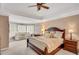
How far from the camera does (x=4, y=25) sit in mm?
2238

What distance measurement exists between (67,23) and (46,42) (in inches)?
25.1

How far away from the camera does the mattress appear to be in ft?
7.16

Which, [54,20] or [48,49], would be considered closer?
[48,49]

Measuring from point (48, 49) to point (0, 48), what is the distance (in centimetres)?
105

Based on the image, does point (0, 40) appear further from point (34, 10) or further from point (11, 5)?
point (34, 10)

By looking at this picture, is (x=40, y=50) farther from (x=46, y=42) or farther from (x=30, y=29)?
(x=30, y=29)

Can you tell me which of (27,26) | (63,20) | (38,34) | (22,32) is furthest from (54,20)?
(22,32)

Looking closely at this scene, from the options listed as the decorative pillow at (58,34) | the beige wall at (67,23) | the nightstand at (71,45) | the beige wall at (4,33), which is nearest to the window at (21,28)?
the beige wall at (4,33)

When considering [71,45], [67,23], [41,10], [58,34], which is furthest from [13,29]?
[71,45]

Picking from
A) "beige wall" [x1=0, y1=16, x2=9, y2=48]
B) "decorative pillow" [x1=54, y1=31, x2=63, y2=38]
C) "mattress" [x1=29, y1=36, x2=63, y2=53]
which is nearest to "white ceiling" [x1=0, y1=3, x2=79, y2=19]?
"beige wall" [x1=0, y1=16, x2=9, y2=48]

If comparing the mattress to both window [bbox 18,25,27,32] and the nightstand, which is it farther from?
window [bbox 18,25,27,32]

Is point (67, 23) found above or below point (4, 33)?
above

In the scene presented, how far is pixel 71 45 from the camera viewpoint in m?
2.20

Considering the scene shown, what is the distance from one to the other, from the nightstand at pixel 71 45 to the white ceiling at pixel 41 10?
619 millimetres
